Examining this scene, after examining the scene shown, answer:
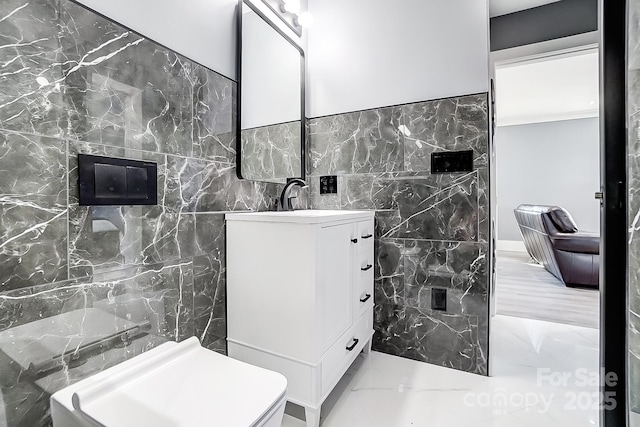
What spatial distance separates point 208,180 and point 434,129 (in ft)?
4.47

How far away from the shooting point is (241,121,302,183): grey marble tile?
1.63 meters

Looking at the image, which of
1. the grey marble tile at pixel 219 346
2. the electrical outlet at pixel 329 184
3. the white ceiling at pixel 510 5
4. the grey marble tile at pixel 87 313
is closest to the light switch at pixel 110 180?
the grey marble tile at pixel 87 313

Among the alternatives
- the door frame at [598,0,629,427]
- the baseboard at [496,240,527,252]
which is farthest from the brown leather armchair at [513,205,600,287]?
the door frame at [598,0,629,427]

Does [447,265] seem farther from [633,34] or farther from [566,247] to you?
[566,247]

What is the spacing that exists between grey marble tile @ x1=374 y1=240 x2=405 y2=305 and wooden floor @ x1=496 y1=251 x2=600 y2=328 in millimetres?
1431

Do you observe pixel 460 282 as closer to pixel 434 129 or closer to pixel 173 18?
pixel 434 129

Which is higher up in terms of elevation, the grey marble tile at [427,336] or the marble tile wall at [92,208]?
the marble tile wall at [92,208]

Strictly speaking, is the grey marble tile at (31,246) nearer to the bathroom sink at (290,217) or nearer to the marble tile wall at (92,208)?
the marble tile wall at (92,208)

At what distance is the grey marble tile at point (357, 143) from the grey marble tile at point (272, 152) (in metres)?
0.16

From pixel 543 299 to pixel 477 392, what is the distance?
2083 millimetres

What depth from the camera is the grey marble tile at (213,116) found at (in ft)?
4.40

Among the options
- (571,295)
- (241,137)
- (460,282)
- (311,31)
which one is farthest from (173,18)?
(571,295)

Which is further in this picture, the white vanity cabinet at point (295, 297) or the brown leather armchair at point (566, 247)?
→ the brown leather armchair at point (566, 247)

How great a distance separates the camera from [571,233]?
358 cm
